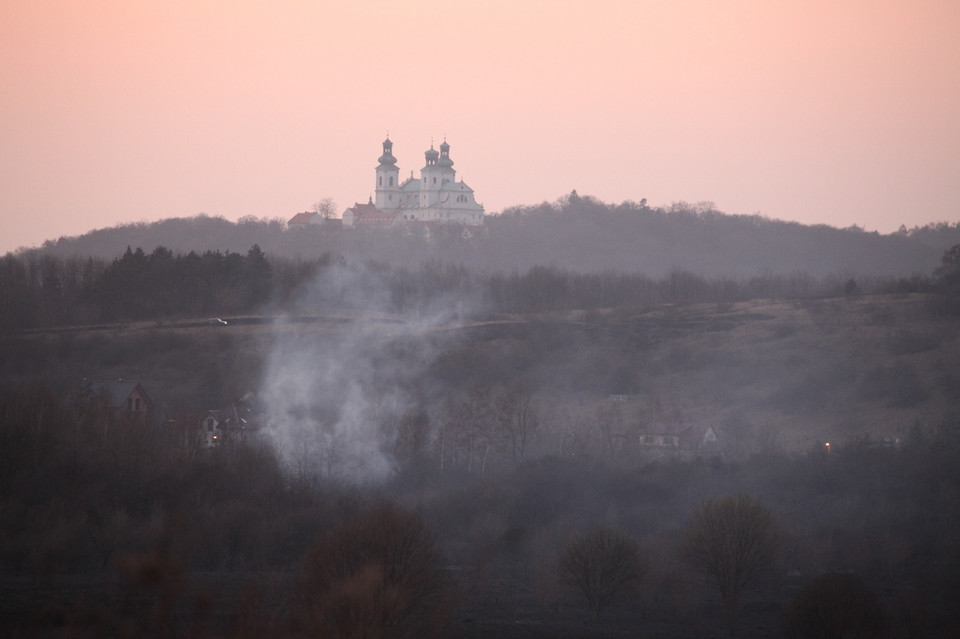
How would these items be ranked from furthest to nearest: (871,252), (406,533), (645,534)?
(871,252) → (645,534) → (406,533)

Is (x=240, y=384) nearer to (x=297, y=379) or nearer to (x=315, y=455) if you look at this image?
(x=297, y=379)

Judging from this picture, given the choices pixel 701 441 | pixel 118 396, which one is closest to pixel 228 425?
pixel 118 396

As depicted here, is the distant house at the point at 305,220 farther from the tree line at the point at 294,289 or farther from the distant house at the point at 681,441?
the distant house at the point at 681,441

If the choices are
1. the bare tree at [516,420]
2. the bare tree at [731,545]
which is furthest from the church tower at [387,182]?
the bare tree at [731,545]

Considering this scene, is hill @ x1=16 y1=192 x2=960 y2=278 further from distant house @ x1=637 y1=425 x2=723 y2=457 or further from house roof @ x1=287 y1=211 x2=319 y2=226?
distant house @ x1=637 y1=425 x2=723 y2=457

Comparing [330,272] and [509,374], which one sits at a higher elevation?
[330,272]

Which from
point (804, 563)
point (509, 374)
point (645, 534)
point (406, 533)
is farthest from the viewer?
point (509, 374)

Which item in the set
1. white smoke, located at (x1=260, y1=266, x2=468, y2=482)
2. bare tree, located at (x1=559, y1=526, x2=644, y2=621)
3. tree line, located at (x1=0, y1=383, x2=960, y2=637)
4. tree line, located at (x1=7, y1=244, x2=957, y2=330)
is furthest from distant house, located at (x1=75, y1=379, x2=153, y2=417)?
bare tree, located at (x1=559, y1=526, x2=644, y2=621)

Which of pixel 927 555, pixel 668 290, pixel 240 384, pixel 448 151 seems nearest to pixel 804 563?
pixel 927 555
